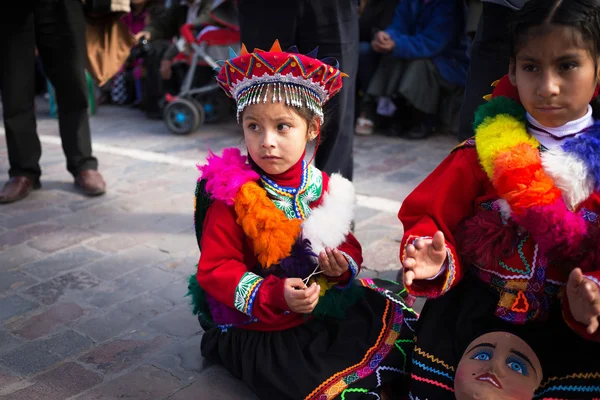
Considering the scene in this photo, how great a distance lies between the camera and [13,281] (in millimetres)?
2842

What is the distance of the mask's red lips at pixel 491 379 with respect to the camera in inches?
60.6

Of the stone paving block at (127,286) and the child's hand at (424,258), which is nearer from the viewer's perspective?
the child's hand at (424,258)

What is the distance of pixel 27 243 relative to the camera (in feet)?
10.7

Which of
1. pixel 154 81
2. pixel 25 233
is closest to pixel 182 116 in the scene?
pixel 154 81

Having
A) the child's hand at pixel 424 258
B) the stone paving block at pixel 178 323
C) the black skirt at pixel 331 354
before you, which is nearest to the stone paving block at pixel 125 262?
the stone paving block at pixel 178 323

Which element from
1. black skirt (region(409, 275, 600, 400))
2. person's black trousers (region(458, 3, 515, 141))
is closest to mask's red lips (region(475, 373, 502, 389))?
black skirt (region(409, 275, 600, 400))

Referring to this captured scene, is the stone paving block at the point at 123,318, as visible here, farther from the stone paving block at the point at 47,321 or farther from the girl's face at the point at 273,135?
the girl's face at the point at 273,135

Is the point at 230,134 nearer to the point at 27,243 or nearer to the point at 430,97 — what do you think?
the point at 430,97

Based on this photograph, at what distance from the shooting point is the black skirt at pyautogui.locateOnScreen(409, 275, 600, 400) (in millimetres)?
1593

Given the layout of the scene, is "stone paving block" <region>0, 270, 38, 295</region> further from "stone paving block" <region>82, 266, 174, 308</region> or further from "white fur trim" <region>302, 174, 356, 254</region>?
"white fur trim" <region>302, 174, 356, 254</region>

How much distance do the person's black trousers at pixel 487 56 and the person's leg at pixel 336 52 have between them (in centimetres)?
64

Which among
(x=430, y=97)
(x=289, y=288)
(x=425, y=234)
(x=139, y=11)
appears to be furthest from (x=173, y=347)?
(x=139, y=11)

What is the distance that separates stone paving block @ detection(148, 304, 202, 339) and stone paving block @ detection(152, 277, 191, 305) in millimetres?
80

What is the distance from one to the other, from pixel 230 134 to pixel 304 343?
13.7ft
